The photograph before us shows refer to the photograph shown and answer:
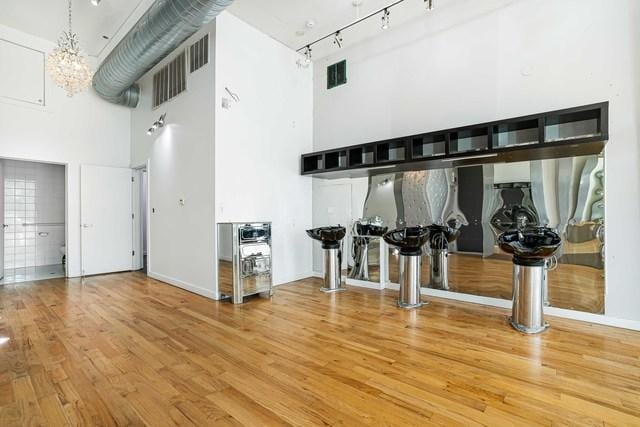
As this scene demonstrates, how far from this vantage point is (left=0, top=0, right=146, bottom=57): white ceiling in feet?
13.6

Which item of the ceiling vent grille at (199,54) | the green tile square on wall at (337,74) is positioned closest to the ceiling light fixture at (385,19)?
the green tile square on wall at (337,74)

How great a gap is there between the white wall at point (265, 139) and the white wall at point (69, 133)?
3.47m

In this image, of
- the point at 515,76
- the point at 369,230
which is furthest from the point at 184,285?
the point at 515,76

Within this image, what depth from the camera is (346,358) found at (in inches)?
93.8

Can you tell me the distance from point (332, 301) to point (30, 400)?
9.49 ft

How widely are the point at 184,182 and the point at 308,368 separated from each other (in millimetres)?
3588

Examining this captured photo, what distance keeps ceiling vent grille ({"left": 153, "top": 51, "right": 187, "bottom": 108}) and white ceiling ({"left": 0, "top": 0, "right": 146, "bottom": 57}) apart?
0.79 meters

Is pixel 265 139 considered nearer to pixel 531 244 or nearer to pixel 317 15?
pixel 317 15

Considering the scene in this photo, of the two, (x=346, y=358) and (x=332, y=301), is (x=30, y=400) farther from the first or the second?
(x=332, y=301)

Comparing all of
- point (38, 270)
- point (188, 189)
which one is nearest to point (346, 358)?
point (188, 189)

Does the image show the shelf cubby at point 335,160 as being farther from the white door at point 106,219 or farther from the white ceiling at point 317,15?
the white door at point 106,219

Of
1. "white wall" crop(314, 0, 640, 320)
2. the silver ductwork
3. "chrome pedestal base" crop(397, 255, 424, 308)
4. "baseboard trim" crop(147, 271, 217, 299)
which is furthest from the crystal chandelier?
"chrome pedestal base" crop(397, 255, 424, 308)

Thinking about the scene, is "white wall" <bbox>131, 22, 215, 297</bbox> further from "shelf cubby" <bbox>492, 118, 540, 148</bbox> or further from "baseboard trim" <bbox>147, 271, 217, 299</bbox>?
"shelf cubby" <bbox>492, 118, 540, 148</bbox>

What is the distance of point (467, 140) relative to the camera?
378 cm
